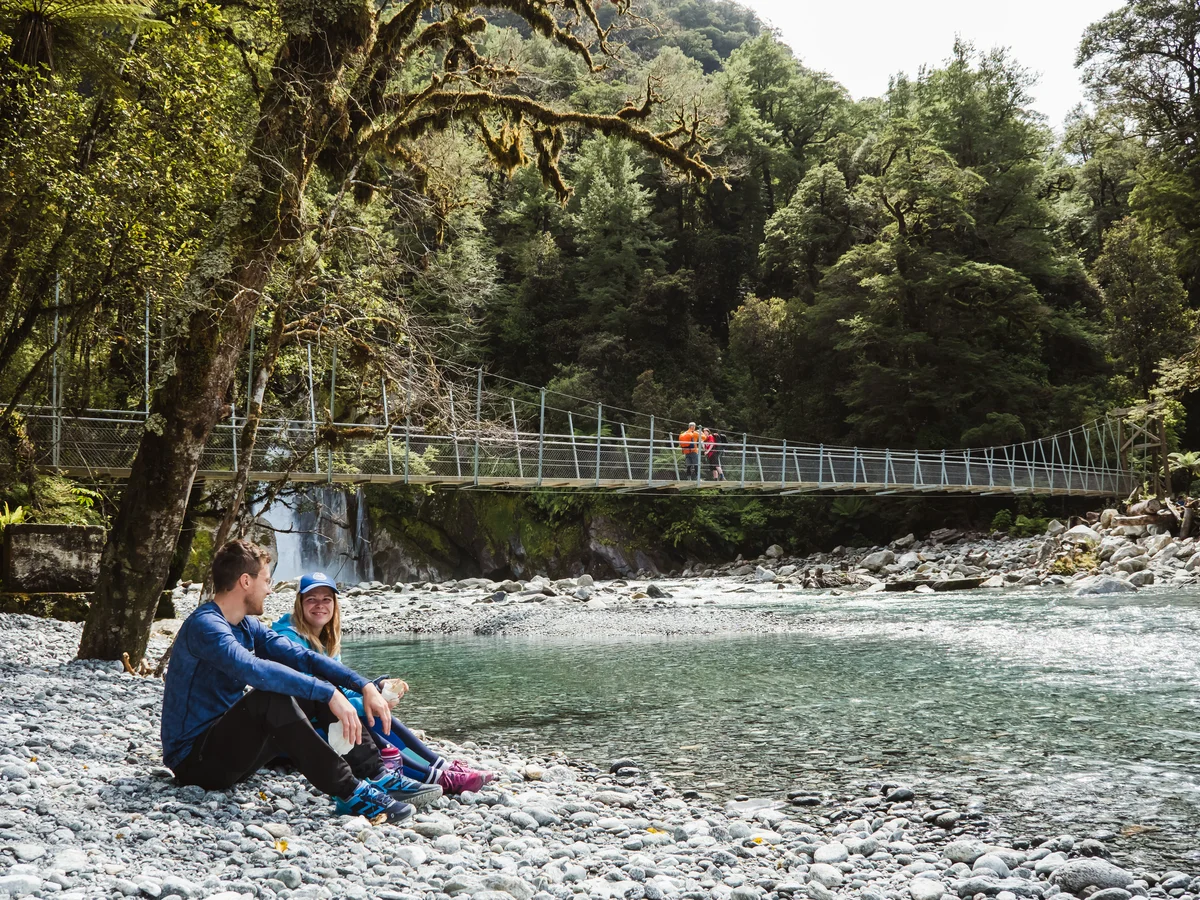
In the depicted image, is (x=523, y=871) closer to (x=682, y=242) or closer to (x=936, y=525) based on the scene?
(x=936, y=525)

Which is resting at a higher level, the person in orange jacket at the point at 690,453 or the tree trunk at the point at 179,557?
the person in orange jacket at the point at 690,453

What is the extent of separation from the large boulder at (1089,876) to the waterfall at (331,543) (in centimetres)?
1822

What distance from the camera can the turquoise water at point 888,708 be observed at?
3.52 m

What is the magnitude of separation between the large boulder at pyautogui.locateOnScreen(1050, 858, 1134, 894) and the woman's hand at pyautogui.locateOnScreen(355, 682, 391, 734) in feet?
6.09

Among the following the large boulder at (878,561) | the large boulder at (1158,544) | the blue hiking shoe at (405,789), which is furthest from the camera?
the large boulder at (878,561)

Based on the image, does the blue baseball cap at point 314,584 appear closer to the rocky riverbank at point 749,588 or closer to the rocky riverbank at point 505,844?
the rocky riverbank at point 505,844

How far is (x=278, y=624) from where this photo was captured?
3041 mm

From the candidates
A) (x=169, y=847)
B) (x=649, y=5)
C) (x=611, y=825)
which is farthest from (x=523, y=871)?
(x=649, y=5)

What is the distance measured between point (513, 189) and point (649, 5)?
122ft

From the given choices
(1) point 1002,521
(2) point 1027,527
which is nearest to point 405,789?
(2) point 1027,527

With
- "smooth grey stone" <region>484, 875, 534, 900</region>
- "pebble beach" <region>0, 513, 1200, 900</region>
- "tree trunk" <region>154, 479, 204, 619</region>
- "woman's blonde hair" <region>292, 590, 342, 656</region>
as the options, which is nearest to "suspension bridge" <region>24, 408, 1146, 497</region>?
"tree trunk" <region>154, 479, 204, 619</region>

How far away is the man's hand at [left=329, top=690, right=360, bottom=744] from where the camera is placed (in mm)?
2549

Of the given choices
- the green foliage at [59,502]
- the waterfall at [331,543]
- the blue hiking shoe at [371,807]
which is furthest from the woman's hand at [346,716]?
the waterfall at [331,543]

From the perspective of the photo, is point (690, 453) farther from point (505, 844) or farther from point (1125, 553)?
point (505, 844)
